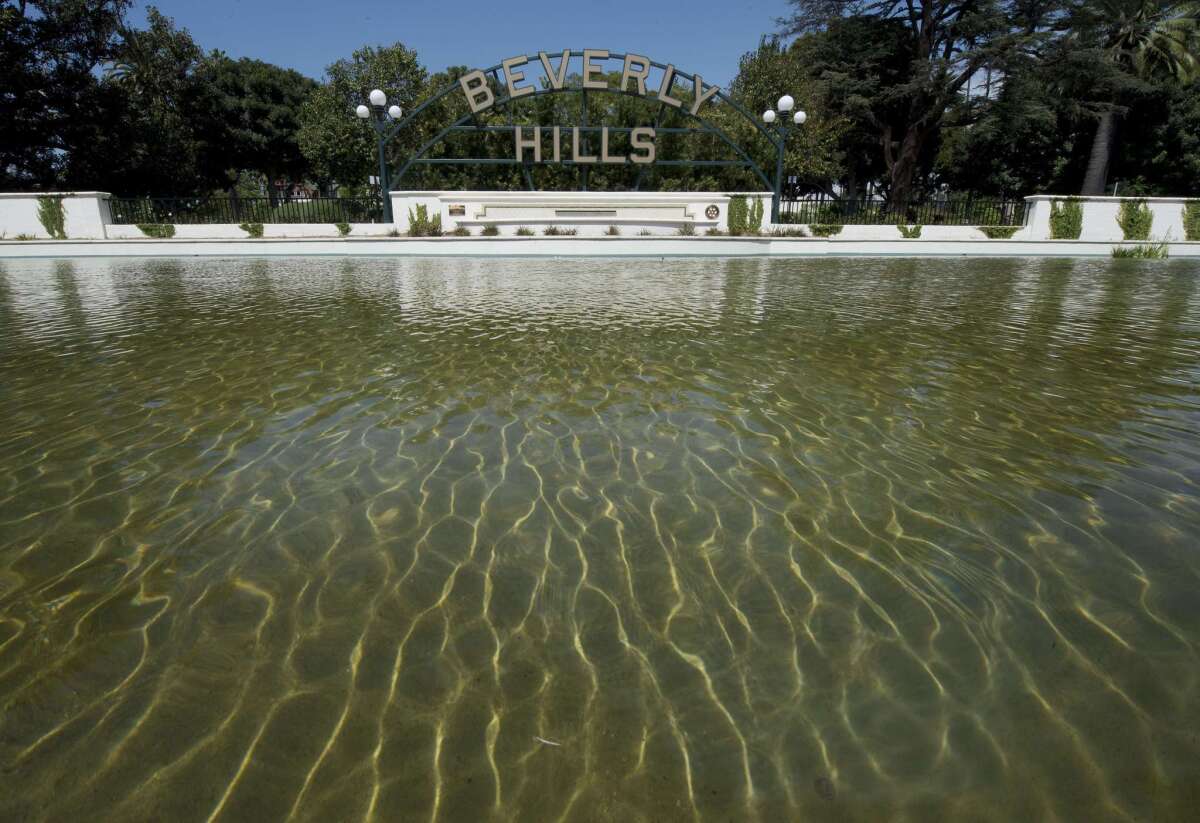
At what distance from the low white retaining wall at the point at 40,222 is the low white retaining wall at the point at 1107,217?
35.9 meters

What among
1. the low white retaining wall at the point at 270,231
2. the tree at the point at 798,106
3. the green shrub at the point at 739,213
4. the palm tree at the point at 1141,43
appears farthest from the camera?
the tree at the point at 798,106

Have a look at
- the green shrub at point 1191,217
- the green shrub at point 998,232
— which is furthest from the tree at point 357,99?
the green shrub at point 1191,217

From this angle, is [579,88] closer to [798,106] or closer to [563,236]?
[563,236]

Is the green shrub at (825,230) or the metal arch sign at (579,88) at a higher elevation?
the metal arch sign at (579,88)

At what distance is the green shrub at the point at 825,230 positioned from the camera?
24266 millimetres

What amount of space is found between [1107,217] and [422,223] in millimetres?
27301

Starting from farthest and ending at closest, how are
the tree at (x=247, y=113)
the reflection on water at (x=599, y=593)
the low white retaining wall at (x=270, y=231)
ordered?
1. the tree at (x=247, y=113)
2. the low white retaining wall at (x=270, y=231)
3. the reflection on water at (x=599, y=593)

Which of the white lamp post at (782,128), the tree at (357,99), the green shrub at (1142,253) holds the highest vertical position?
the tree at (357,99)

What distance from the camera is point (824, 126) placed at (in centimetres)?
3453

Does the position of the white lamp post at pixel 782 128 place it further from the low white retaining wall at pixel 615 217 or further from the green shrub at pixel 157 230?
the green shrub at pixel 157 230

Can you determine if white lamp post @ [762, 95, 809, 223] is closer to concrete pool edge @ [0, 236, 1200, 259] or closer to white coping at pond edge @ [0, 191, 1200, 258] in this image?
white coping at pond edge @ [0, 191, 1200, 258]

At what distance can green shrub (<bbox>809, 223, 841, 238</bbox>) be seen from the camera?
79.6ft

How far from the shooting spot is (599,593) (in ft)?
9.29

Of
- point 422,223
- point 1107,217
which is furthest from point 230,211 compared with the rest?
point 1107,217
